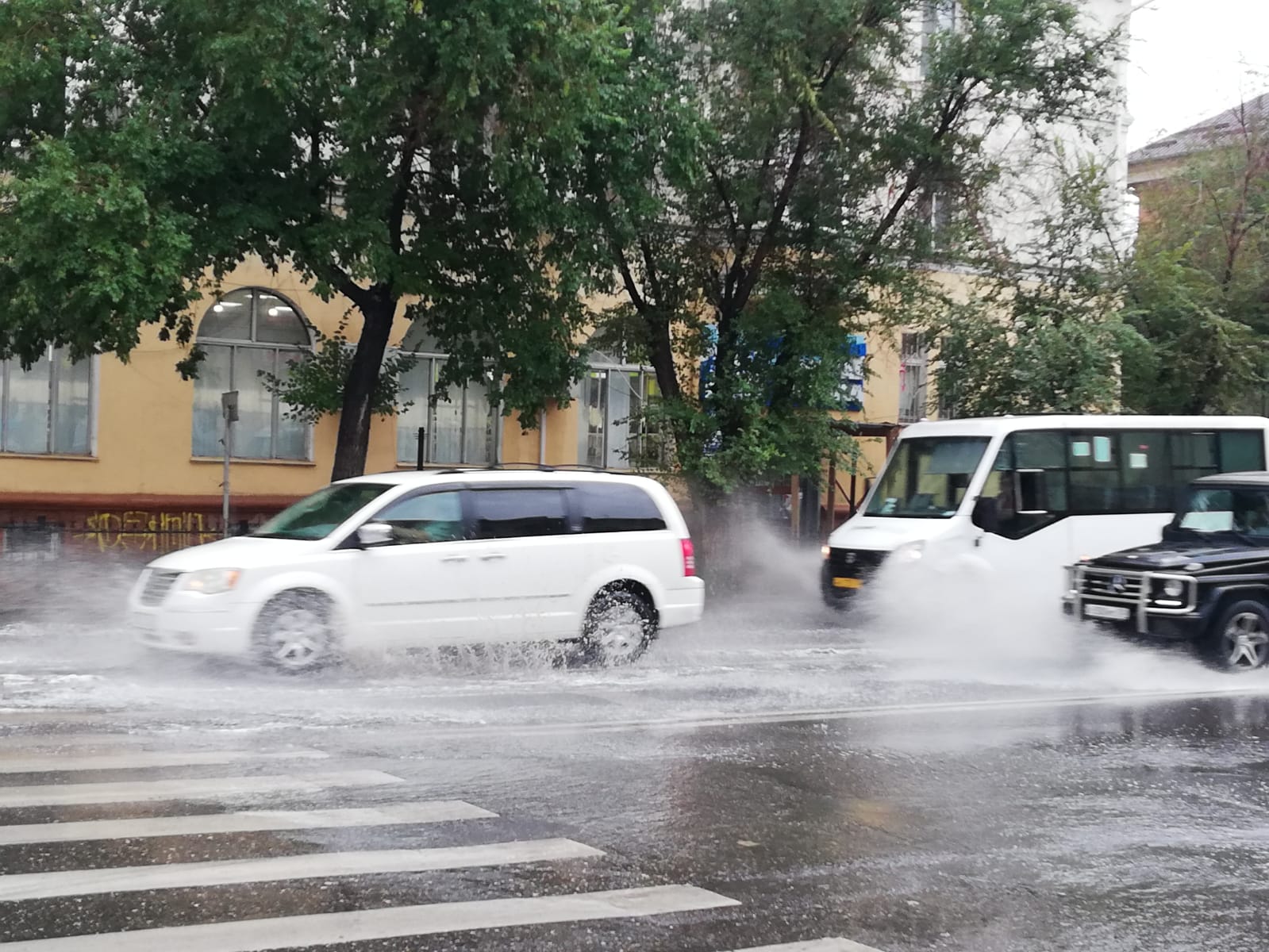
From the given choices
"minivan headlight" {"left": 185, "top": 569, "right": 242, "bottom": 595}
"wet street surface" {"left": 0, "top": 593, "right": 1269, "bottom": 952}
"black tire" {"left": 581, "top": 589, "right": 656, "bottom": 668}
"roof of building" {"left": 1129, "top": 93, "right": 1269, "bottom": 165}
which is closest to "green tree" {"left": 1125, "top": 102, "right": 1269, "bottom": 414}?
"roof of building" {"left": 1129, "top": 93, "right": 1269, "bottom": 165}

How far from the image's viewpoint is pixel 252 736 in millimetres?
8906

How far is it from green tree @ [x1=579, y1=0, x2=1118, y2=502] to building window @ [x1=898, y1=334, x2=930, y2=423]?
19.7 feet

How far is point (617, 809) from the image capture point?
710cm

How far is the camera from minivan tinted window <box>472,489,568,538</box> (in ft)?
41.1

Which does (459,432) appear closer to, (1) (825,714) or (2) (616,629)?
(2) (616,629)

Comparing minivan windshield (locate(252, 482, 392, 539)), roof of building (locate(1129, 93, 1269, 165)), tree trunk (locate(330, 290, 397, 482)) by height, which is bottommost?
minivan windshield (locate(252, 482, 392, 539))

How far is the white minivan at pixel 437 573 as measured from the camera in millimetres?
11398

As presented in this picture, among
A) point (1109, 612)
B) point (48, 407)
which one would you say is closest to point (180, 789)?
point (1109, 612)

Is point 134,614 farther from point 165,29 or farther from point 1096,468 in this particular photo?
point 1096,468

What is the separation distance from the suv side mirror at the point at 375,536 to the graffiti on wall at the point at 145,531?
469 inches

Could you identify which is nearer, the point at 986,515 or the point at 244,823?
the point at 244,823

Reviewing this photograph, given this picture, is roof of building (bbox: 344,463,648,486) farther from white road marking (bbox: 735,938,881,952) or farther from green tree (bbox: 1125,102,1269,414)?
green tree (bbox: 1125,102,1269,414)

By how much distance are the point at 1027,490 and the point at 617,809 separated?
10.8m

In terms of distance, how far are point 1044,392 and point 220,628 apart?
15.0 m
